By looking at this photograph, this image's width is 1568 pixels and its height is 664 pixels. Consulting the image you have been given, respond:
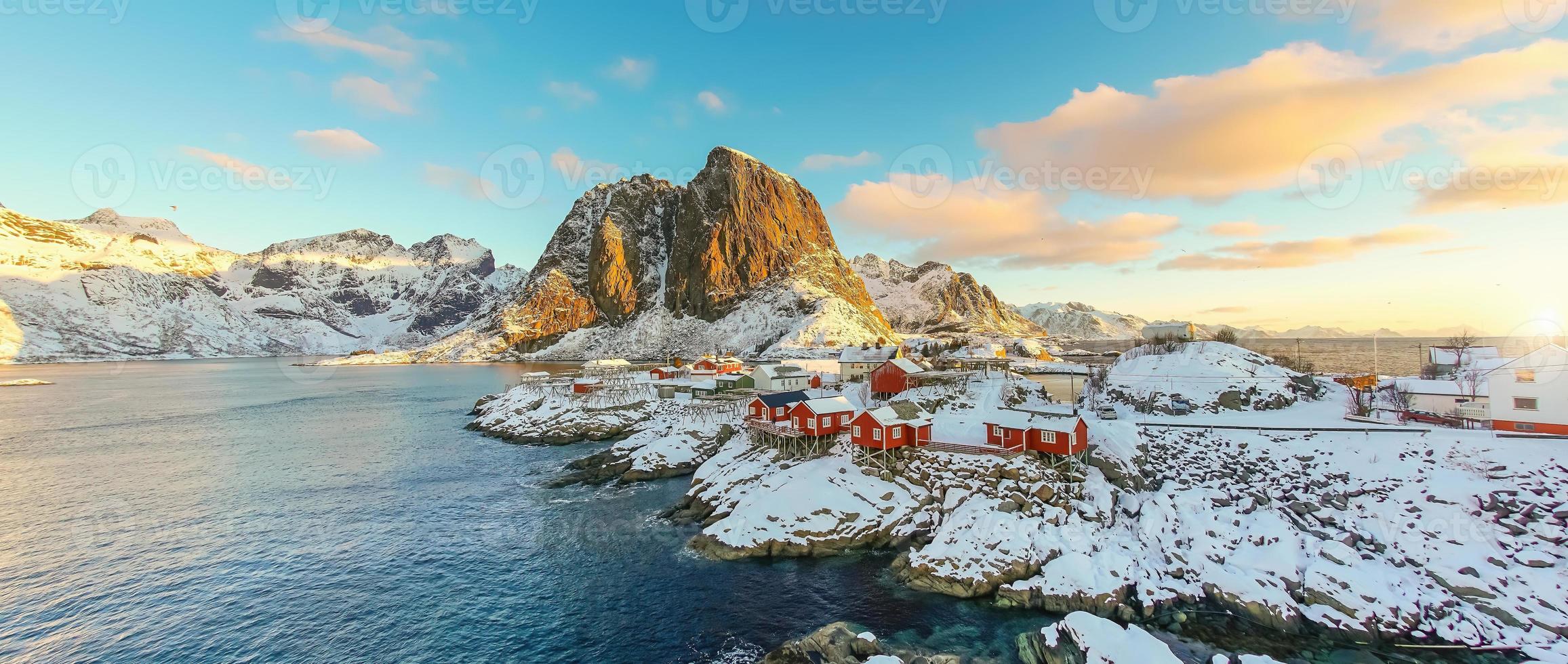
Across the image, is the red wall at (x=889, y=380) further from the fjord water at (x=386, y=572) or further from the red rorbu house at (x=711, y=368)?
the red rorbu house at (x=711, y=368)

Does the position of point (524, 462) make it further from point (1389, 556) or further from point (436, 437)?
point (1389, 556)

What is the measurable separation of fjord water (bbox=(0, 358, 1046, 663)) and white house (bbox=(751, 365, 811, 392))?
2247 cm

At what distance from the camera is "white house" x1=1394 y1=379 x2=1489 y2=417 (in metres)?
36.7

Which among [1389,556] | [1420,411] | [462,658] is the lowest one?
[462,658]

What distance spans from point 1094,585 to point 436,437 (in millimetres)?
66028

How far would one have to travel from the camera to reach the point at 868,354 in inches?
3123

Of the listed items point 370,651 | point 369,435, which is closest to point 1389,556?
point 370,651

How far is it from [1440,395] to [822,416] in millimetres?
42372

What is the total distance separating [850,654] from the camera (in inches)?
757

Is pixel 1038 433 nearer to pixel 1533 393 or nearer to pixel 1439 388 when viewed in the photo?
pixel 1533 393

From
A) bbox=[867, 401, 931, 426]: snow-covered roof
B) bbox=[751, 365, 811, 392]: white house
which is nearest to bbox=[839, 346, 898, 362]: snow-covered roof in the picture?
bbox=[751, 365, 811, 392]: white house

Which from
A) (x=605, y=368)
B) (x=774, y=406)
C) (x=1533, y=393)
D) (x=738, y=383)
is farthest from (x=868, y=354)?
(x=1533, y=393)

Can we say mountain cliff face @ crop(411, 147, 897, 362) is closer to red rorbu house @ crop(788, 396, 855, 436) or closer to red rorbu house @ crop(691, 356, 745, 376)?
red rorbu house @ crop(691, 356, 745, 376)

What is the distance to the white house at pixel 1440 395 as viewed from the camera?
3666 cm
